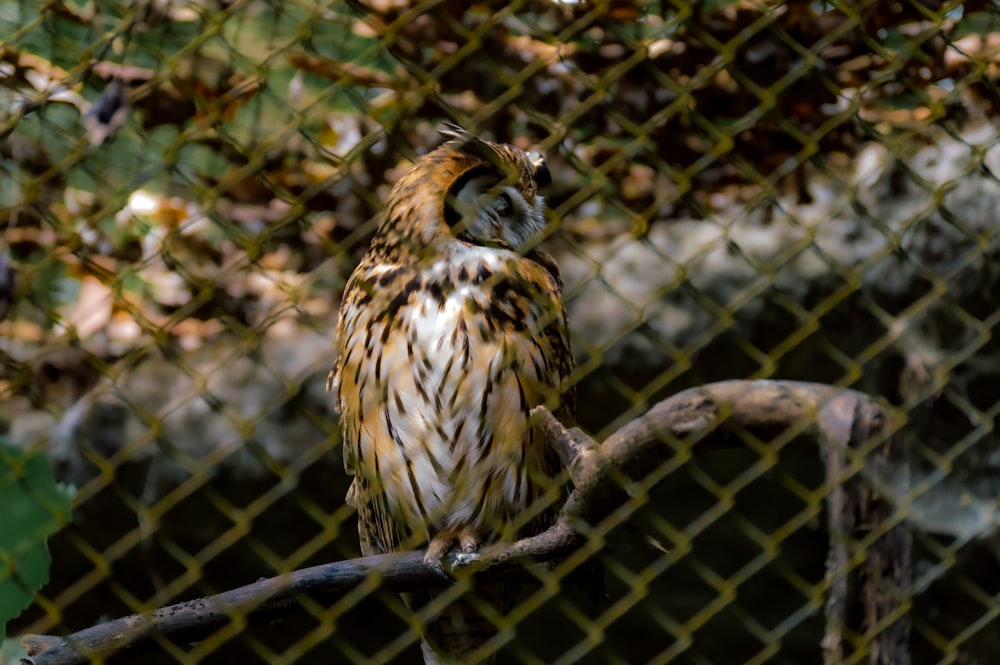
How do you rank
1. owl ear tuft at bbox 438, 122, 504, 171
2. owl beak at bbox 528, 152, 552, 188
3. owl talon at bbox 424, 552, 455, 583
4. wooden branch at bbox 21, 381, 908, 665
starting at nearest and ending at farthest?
wooden branch at bbox 21, 381, 908, 665 → owl talon at bbox 424, 552, 455, 583 → owl ear tuft at bbox 438, 122, 504, 171 → owl beak at bbox 528, 152, 552, 188

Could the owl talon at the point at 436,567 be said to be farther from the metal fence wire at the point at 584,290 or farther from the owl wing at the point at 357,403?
the metal fence wire at the point at 584,290

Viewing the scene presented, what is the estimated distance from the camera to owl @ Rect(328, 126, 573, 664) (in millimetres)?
1718

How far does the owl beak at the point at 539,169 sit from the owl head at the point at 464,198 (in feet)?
0.11


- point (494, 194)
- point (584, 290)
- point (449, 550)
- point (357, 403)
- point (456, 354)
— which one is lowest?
point (584, 290)

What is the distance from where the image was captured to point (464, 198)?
5.81ft

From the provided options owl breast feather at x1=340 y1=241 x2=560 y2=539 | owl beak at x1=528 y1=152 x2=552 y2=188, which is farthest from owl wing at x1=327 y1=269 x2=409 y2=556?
owl beak at x1=528 y1=152 x2=552 y2=188

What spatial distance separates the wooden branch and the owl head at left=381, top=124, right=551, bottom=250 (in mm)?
477

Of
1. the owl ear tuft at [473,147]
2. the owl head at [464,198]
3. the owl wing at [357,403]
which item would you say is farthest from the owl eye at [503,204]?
the owl wing at [357,403]

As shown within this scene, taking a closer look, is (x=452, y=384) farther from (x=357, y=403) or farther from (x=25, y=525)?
(x=25, y=525)

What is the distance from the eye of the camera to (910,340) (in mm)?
2586

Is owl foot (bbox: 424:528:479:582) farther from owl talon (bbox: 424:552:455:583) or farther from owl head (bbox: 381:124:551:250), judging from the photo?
owl head (bbox: 381:124:551:250)

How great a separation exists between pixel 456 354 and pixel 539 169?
41 centimetres

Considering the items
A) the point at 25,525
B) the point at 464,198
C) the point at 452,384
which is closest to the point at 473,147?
the point at 464,198

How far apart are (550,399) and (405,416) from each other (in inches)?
9.7
